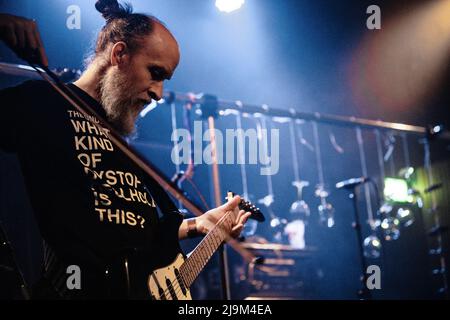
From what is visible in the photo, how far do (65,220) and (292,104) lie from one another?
178 inches

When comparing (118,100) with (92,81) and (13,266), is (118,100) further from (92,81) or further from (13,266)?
(13,266)

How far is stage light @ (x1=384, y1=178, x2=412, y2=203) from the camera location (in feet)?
18.7

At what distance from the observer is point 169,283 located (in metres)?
1.95

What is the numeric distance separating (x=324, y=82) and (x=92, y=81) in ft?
13.9

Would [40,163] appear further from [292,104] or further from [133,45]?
[292,104]

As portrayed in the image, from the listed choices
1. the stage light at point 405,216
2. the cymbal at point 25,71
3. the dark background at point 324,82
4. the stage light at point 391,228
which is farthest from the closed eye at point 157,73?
the stage light at point 405,216

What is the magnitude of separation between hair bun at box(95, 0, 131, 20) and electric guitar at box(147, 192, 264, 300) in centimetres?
87

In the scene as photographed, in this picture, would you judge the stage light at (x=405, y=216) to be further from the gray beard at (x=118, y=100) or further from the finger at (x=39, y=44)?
the finger at (x=39, y=44)

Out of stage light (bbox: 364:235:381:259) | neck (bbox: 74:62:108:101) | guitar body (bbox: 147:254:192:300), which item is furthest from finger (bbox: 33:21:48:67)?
stage light (bbox: 364:235:381:259)

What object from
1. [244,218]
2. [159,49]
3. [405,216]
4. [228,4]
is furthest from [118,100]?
[405,216]

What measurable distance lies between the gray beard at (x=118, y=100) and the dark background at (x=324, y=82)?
6.67 ft
